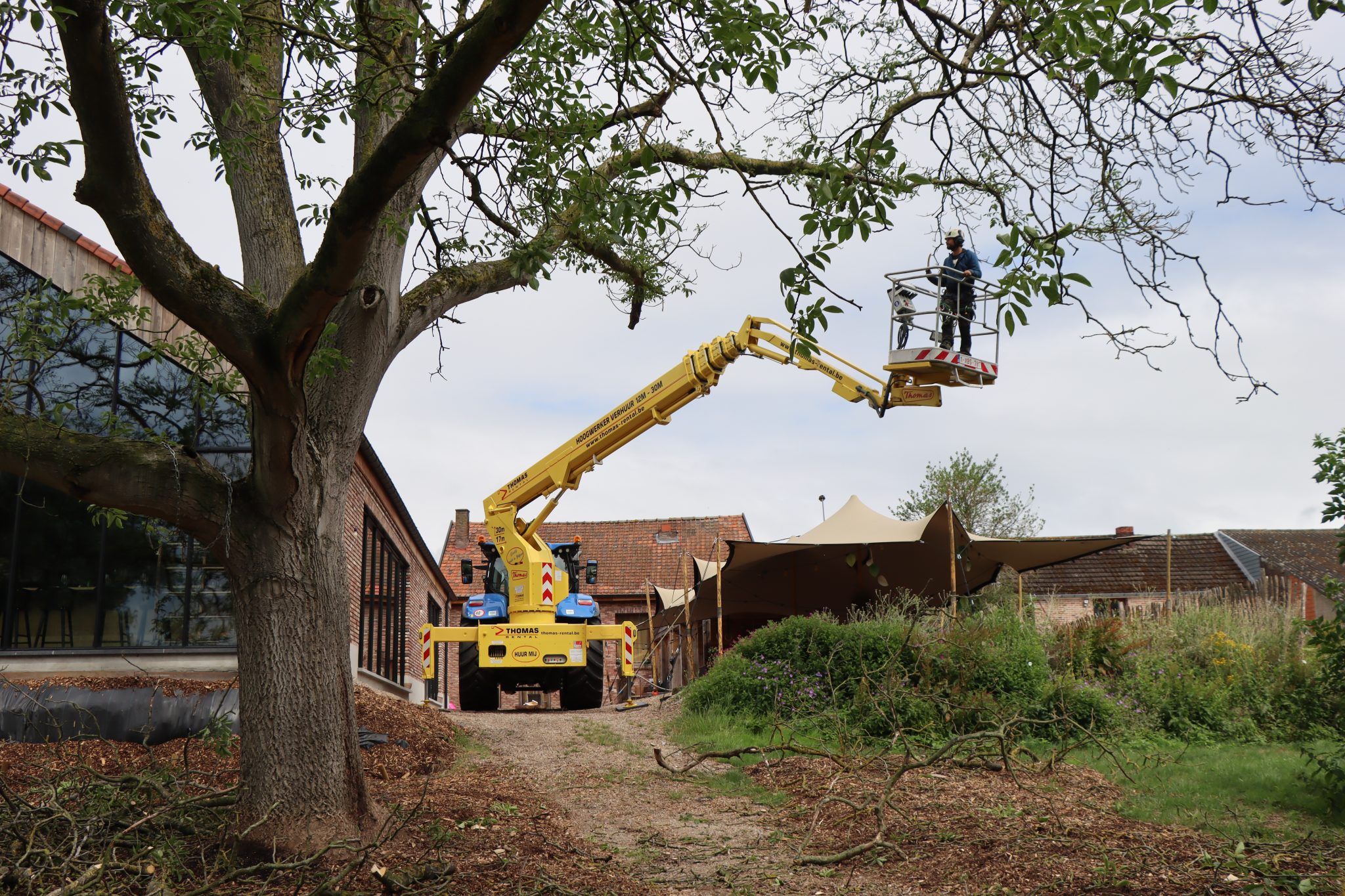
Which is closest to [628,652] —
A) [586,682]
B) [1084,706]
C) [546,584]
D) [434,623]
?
[586,682]

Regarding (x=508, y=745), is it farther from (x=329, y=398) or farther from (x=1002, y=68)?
(x=1002, y=68)

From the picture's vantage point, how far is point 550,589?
627 inches

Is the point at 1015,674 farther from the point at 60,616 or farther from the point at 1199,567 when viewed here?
the point at 1199,567

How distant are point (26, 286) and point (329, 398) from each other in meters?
7.58

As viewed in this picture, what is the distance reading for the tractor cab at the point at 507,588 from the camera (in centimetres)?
1616

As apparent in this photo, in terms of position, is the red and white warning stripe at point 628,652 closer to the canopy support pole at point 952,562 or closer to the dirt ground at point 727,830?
Result: the canopy support pole at point 952,562

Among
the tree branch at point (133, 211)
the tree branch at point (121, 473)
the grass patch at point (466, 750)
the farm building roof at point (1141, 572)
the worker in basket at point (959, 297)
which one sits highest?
the worker in basket at point (959, 297)

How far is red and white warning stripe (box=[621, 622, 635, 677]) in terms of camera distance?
15.7 m

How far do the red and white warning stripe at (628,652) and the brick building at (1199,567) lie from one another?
17.8 metres

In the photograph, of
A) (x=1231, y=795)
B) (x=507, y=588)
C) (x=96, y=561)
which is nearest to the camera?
(x=1231, y=795)

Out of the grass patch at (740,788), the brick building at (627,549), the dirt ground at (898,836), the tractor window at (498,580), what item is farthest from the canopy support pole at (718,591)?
the brick building at (627,549)

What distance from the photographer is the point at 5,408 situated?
5.73m

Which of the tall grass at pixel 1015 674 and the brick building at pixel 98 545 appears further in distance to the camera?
the brick building at pixel 98 545

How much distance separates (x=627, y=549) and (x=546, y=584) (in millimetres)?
20685
